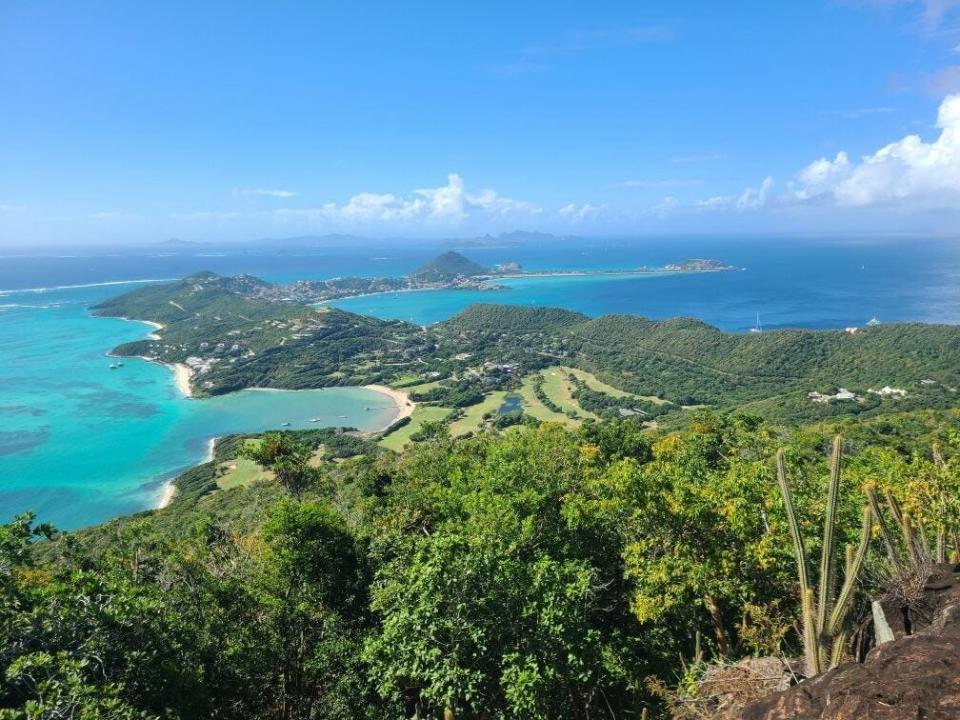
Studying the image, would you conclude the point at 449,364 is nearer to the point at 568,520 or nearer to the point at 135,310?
the point at 568,520

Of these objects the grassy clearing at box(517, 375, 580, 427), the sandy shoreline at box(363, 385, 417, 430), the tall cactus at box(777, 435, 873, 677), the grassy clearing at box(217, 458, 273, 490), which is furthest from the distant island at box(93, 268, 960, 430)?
the tall cactus at box(777, 435, 873, 677)

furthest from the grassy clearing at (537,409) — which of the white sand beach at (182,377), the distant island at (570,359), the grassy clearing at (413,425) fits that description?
the white sand beach at (182,377)

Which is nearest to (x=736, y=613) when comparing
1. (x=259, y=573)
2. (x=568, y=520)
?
(x=568, y=520)

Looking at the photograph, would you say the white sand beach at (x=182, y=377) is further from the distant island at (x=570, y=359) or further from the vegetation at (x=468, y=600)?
the vegetation at (x=468, y=600)

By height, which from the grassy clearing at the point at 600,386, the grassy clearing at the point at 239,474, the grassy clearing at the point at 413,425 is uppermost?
the grassy clearing at the point at 600,386

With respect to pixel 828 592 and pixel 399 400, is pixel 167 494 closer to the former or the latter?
pixel 399 400

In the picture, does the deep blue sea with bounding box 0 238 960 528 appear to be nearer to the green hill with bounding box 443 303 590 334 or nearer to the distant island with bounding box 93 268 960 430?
the distant island with bounding box 93 268 960 430
